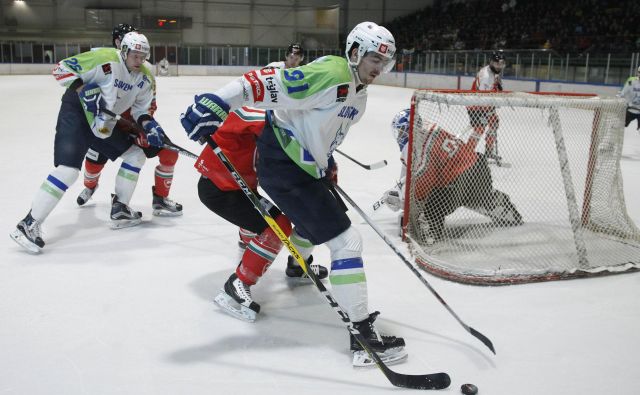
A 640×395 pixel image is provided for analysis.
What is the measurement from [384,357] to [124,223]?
2.13 metres

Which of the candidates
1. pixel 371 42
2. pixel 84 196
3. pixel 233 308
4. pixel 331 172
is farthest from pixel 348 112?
pixel 84 196

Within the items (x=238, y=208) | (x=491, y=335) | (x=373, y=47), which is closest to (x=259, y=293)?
(x=238, y=208)

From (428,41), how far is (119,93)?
2013cm

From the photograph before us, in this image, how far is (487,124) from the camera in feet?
11.5

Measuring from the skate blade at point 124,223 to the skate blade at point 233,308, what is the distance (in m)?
1.35

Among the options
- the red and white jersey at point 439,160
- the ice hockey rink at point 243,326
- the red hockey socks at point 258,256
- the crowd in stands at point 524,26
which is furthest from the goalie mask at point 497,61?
the crowd in stands at point 524,26

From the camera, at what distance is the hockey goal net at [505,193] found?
3.04m

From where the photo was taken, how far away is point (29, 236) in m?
3.10

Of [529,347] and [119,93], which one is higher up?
[119,93]

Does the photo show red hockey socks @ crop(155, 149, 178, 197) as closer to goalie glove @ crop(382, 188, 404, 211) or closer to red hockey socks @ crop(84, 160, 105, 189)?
red hockey socks @ crop(84, 160, 105, 189)

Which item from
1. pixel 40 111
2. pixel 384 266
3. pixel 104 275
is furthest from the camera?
pixel 40 111

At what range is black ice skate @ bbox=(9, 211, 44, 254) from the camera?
3082mm

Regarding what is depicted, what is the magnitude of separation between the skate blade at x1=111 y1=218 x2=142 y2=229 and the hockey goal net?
1.63 meters

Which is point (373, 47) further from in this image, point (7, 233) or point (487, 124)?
point (7, 233)
